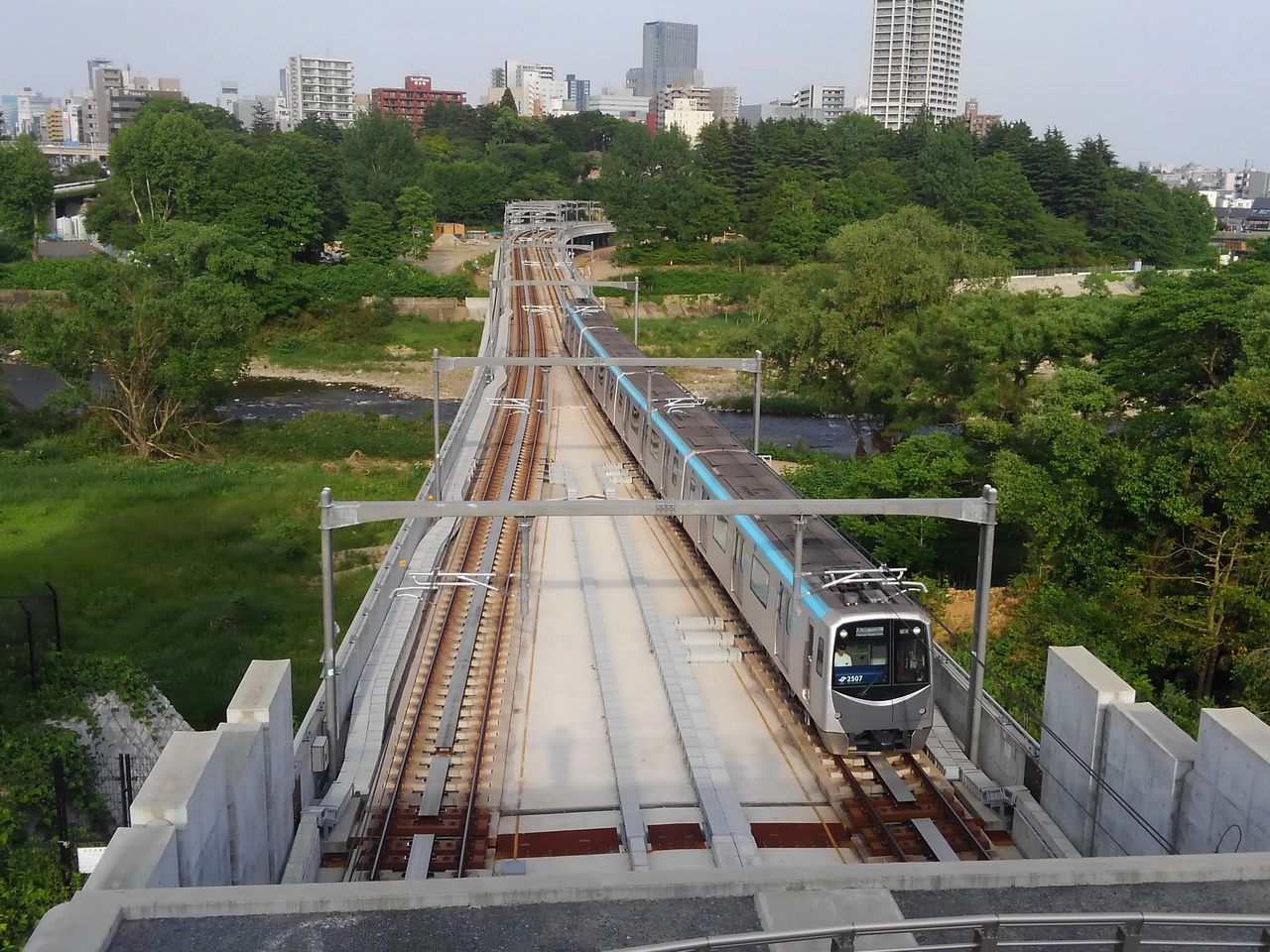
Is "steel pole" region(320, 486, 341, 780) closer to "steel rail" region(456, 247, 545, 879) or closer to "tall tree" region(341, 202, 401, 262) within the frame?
"steel rail" region(456, 247, 545, 879)

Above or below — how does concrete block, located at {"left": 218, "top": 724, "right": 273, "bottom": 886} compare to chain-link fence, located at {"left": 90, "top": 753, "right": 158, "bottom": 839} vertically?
Result: above

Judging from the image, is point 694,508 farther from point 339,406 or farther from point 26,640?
point 339,406

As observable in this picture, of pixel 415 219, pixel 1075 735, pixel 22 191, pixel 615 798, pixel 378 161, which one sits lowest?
pixel 615 798

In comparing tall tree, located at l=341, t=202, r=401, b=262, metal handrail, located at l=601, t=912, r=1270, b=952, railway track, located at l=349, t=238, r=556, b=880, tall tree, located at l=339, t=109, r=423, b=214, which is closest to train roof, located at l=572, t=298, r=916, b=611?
railway track, located at l=349, t=238, r=556, b=880

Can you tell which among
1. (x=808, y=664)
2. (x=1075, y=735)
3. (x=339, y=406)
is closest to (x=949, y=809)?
(x=1075, y=735)

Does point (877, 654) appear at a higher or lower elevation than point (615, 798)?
higher

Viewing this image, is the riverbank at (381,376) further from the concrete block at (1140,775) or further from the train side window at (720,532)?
the concrete block at (1140,775)
